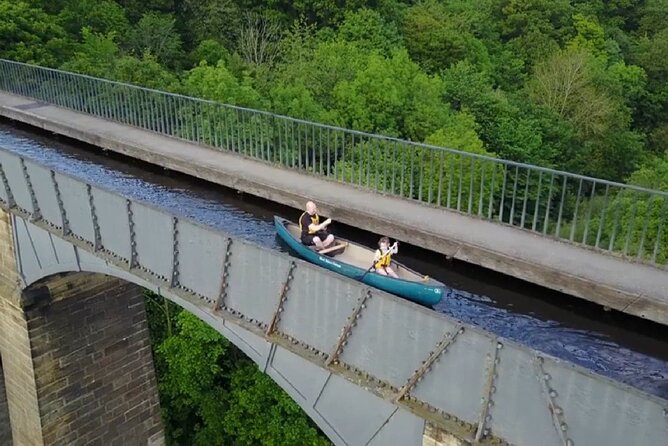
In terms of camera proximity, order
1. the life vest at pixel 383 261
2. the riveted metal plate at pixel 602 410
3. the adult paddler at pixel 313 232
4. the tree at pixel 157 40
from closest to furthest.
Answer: the riveted metal plate at pixel 602 410 < the life vest at pixel 383 261 < the adult paddler at pixel 313 232 < the tree at pixel 157 40

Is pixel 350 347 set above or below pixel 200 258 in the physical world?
below

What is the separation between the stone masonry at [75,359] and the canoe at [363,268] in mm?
5944

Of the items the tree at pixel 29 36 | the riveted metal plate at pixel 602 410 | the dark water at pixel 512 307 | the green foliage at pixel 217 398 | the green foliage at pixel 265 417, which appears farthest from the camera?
the tree at pixel 29 36

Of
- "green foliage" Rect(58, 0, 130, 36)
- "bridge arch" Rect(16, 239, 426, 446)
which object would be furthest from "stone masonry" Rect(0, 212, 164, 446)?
"green foliage" Rect(58, 0, 130, 36)

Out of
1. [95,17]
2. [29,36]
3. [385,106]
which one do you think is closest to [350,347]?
[385,106]

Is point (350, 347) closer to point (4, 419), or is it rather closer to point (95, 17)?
point (4, 419)

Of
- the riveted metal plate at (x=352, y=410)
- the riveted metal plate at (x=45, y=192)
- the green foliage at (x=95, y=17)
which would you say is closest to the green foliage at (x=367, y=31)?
the green foliage at (x=95, y=17)

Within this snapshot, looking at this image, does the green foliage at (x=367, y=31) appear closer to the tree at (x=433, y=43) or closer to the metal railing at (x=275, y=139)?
the tree at (x=433, y=43)

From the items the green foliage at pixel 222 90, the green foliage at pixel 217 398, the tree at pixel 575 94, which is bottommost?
the green foliage at pixel 217 398

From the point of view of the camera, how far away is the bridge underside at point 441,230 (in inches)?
348

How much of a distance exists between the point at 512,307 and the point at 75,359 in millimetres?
9752

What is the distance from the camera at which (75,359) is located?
14695 mm

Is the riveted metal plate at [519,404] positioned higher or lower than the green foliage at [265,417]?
higher

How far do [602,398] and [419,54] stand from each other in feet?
132
